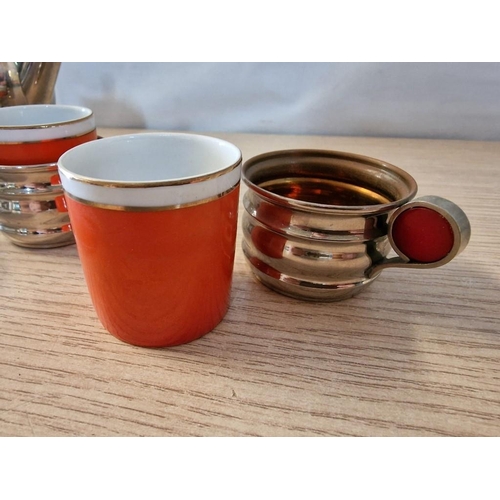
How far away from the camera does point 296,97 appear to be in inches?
32.2

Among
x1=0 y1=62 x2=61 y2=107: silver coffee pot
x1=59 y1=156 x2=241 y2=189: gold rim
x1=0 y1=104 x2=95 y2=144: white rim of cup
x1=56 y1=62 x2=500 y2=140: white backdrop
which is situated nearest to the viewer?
x1=59 y1=156 x2=241 y2=189: gold rim

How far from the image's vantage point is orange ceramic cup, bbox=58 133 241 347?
25 centimetres

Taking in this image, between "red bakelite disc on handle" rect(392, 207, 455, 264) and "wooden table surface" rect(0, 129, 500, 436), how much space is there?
0.20 ft

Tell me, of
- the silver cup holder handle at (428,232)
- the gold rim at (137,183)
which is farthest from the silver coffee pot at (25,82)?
the silver cup holder handle at (428,232)

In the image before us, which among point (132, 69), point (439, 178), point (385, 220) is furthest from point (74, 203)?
point (132, 69)

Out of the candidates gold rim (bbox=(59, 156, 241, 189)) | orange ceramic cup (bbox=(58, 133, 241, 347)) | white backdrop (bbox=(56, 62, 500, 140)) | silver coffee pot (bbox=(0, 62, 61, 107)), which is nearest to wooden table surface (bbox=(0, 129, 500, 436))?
orange ceramic cup (bbox=(58, 133, 241, 347))

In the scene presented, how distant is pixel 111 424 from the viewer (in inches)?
10.0

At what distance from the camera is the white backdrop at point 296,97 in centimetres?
78

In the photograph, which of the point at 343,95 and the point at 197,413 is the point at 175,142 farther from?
the point at 343,95

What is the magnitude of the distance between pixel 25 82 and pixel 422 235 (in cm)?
56

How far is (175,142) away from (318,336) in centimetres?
19

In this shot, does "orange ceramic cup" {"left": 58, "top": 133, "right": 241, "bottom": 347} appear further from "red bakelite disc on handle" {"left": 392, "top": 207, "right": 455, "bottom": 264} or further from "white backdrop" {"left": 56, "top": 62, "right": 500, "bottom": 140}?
"white backdrop" {"left": 56, "top": 62, "right": 500, "bottom": 140}

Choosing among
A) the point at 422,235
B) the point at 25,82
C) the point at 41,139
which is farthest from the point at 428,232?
the point at 25,82

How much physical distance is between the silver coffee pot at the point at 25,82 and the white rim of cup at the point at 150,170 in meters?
0.35
